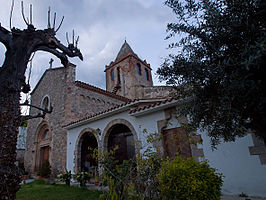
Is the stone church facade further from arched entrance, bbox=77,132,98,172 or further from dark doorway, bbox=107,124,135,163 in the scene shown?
dark doorway, bbox=107,124,135,163

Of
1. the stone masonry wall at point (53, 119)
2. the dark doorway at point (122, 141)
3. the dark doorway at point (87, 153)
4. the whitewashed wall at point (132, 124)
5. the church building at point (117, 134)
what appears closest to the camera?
the church building at point (117, 134)

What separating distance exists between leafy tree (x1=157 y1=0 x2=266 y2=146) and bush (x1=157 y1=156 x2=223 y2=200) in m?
0.73

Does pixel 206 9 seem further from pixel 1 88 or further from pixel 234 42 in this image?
pixel 1 88

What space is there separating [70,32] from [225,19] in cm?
385

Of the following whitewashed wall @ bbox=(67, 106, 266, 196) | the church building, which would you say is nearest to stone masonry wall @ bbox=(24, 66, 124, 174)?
the church building

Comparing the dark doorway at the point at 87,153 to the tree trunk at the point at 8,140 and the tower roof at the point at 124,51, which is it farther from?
the tower roof at the point at 124,51

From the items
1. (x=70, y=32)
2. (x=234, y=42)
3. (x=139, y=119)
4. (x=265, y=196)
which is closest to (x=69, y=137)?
(x=139, y=119)

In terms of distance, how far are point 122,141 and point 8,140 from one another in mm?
5807

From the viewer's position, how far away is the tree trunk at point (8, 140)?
251 cm

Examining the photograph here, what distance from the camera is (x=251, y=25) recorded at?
6.47 feet

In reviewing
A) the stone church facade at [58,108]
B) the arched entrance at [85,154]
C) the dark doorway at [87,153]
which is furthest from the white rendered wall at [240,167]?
the stone church facade at [58,108]

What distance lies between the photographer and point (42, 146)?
1283cm

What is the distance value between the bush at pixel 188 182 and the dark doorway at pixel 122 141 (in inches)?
194

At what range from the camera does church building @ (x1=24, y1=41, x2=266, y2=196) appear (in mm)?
4449
